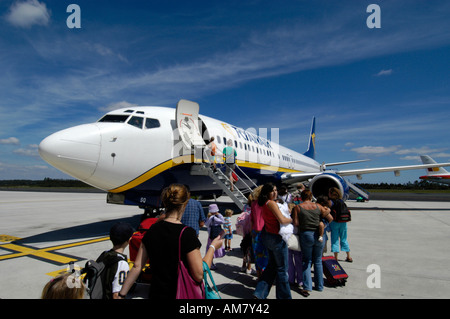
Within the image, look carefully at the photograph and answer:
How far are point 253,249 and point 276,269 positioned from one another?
67 cm

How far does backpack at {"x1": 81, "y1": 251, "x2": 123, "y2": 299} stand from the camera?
2.41 meters

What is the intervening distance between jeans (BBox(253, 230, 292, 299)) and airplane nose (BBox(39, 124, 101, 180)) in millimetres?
4992

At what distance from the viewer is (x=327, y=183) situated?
13.2 meters

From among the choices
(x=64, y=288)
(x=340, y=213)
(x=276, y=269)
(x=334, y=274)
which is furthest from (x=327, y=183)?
(x=64, y=288)

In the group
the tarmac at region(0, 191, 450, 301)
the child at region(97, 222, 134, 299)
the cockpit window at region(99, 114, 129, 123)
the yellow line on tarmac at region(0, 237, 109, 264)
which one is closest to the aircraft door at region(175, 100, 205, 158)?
the cockpit window at region(99, 114, 129, 123)

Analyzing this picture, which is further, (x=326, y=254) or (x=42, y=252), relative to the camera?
(x=326, y=254)

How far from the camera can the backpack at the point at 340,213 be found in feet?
19.2

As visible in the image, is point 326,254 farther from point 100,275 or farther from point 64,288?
point 64,288

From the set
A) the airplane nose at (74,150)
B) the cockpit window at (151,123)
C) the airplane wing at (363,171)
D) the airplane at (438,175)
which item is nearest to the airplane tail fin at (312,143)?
the airplane wing at (363,171)

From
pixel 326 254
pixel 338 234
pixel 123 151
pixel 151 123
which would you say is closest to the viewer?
pixel 338 234

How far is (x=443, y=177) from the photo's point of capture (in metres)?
43.3

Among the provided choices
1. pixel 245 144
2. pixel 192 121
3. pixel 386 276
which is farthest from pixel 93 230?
pixel 386 276

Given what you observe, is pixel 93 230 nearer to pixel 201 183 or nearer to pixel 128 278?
pixel 201 183

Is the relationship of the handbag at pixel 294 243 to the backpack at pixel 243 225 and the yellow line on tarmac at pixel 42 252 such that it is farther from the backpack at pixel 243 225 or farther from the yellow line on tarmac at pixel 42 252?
the yellow line on tarmac at pixel 42 252
